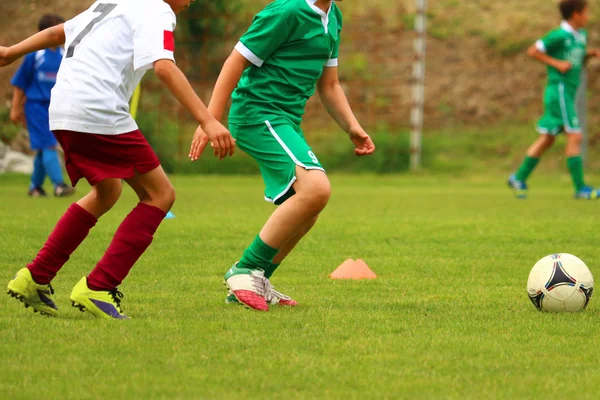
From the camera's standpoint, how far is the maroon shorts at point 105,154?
166 inches

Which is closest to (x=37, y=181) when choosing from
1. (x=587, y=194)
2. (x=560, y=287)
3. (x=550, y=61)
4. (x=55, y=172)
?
(x=55, y=172)

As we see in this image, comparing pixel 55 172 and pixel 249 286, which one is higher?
pixel 249 286

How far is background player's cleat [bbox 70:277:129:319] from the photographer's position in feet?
14.1

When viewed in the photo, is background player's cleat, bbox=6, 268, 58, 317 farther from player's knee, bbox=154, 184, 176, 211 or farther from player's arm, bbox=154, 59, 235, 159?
player's arm, bbox=154, 59, 235, 159

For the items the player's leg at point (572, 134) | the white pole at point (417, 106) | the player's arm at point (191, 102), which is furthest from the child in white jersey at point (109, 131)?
the white pole at point (417, 106)

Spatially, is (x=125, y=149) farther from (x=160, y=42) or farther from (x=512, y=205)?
(x=512, y=205)

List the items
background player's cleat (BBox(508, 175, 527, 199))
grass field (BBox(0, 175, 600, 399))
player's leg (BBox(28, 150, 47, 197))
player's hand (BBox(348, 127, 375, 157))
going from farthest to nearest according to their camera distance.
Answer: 1. background player's cleat (BBox(508, 175, 527, 199))
2. player's leg (BBox(28, 150, 47, 197))
3. player's hand (BBox(348, 127, 375, 157))
4. grass field (BBox(0, 175, 600, 399))

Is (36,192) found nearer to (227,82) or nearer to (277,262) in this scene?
(277,262)

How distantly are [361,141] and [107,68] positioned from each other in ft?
5.29

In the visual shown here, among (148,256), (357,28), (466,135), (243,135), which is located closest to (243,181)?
(466,135)

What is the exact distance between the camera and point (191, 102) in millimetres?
4117

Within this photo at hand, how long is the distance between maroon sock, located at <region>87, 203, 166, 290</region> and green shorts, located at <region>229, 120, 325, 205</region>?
0.69 metres

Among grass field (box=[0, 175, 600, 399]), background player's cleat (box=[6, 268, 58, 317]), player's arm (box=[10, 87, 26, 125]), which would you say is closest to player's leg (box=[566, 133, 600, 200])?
grass field (box=[0, 175, 600, 399])

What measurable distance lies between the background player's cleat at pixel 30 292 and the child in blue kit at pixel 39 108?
22.2 feet
